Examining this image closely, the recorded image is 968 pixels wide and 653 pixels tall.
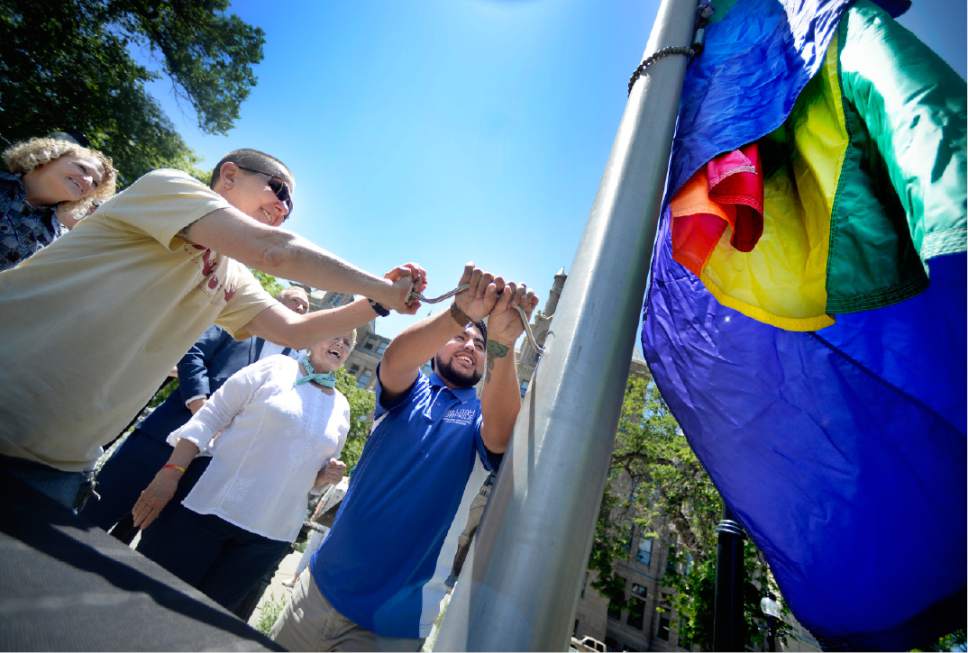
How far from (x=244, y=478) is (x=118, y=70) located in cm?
1599

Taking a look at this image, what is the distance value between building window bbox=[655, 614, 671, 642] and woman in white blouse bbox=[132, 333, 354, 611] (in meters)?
32.5

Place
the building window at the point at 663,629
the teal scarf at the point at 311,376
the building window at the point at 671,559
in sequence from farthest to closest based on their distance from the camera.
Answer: the building window at the point at 663,629 → the building window at the point at 671,559 → the teal scarf at the point at 311,376

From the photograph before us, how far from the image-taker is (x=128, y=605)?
85 centimetres

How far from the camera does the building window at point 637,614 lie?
91.1 feet

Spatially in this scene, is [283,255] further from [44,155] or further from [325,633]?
[44,155]

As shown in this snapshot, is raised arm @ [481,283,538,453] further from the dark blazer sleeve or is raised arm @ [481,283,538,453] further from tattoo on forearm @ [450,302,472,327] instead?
the dark blazer sleeve

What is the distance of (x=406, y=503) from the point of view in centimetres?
239

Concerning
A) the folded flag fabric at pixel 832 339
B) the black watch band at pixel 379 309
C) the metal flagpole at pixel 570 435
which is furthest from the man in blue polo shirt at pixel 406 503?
the folded flag fabric at pixel 832 339

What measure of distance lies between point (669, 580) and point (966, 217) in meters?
18.5

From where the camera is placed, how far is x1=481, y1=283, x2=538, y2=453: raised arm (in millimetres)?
1709

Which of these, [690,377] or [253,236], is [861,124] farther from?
[253,236]

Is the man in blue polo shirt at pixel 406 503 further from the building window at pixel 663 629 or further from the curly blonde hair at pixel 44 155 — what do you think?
the building window at pixel 663 629

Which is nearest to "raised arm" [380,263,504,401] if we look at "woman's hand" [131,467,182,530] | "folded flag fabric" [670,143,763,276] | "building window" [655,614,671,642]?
"folded flag fabric" [670,143,763,276]

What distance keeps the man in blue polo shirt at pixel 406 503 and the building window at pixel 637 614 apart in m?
31.3
